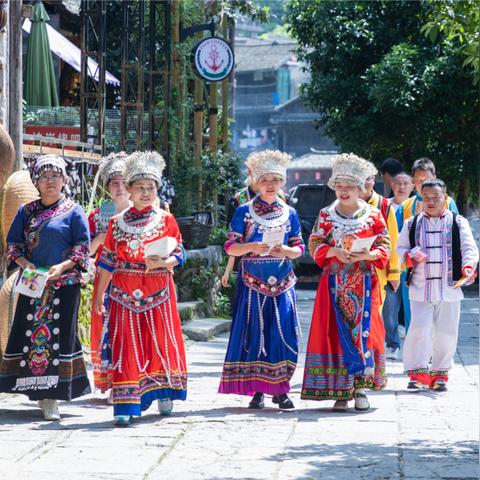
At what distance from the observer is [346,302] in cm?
846

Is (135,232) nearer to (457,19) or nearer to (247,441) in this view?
(247,441)

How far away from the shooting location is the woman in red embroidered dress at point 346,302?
838 cm

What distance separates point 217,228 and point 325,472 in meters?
11.5

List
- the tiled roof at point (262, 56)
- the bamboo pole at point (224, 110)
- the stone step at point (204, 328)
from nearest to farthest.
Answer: the stone step at point (204, 328)
the bamboo pole at point (224, 110)
the tiled roof at point (262, 56)

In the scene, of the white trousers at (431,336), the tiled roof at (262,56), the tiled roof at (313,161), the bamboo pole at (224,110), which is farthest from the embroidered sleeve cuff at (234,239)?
the tiled roof at (262,56)

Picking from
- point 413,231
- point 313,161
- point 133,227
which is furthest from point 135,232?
point 313,161

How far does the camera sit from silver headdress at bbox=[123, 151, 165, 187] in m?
7.94

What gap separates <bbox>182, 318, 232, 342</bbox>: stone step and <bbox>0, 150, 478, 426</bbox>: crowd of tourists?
3.82 meters

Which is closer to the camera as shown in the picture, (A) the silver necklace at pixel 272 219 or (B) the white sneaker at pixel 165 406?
(B) the white sneaker at pixel 165 406

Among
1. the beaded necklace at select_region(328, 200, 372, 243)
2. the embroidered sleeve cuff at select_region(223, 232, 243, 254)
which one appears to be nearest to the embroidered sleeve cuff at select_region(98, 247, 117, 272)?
the embroidered sleeve cuff at select_region(223, 232, 243, 254)

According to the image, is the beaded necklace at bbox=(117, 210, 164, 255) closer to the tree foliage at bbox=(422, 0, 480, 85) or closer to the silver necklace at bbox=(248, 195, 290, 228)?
the silver necklace at bbox=(248, 195, 290, 228)

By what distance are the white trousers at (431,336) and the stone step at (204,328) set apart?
149 inches

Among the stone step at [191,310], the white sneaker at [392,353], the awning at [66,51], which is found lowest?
the white sneaker at [392,353]

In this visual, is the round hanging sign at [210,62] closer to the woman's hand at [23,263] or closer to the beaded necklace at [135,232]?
the beaded necklace at [135,232]
